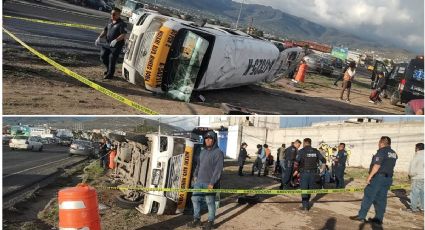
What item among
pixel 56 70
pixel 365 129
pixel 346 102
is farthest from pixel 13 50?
pixel 365 129

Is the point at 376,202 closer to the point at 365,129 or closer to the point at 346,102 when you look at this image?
the point at 346,102

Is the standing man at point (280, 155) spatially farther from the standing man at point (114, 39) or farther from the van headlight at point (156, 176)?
the van headlight at point (156, 176)

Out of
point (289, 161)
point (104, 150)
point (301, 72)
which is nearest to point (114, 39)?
point (104, 150)

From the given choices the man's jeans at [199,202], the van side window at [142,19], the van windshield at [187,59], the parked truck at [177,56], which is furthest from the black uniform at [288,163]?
the van side window at [142,19]

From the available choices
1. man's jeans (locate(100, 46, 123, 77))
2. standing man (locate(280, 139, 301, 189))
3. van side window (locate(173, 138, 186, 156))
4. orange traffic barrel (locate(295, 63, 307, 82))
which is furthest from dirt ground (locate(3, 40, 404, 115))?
orange traffic barrel (locate(295, 63, 307, 82))

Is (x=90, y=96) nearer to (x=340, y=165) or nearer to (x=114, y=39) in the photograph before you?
(x=114, y=39)

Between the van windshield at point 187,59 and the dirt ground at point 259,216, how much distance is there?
2.60 metres

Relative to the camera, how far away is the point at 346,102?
13.4 meters

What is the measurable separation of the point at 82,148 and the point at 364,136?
1277 centimetres

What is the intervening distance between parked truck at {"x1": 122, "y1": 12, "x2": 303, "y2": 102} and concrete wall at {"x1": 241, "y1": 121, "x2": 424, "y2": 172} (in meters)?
10.2

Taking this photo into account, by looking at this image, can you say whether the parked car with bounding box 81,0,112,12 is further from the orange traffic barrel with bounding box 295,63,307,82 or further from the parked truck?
the parked truck

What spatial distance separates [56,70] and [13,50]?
62.3 inches

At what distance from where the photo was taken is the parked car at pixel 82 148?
56.1 ft

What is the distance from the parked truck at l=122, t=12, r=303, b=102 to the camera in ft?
27.1
